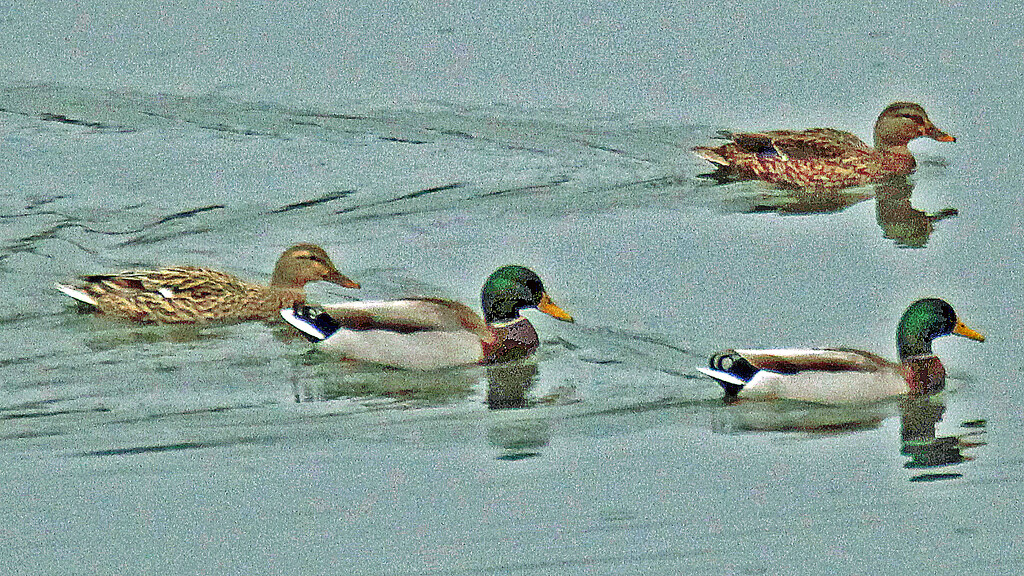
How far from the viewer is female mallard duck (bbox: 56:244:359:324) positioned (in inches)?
559

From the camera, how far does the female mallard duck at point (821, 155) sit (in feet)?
56.4

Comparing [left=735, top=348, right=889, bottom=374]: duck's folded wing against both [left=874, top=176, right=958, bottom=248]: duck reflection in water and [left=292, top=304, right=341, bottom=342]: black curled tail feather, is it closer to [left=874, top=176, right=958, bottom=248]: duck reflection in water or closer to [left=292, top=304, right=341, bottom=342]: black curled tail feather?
[left=292, top=304, right=341, bottom=342]: black curled tail feather

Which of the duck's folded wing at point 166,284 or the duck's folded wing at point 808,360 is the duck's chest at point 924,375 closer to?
the duck's folded wing at point 808,360

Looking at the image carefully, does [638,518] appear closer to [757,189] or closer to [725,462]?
[725,462]

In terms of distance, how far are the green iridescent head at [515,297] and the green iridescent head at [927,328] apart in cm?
200

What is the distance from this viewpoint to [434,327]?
1341 centimetres

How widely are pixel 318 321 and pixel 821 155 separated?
530 cm

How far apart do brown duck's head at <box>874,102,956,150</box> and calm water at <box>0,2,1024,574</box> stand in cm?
33

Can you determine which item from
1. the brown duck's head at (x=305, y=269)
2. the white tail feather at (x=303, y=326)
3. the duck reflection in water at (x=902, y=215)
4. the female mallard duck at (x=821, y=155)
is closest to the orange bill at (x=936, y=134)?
the female mallard duck at (x=821, y=155)

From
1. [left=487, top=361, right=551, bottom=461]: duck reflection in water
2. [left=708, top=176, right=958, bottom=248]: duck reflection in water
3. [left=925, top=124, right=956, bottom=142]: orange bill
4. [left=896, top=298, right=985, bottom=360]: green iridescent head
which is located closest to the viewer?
[left=487, top=361, right=551, bottom=461]: duck reflection in water

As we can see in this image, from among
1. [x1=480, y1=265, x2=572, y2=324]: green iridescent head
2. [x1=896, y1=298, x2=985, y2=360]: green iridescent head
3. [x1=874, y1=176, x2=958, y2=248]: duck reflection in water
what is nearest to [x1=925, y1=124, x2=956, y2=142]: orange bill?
[x1=874, y1=176, x2=958, y2=248]: duck reflection in water

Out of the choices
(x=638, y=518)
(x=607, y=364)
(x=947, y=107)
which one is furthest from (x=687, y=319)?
(x=947, y=107)

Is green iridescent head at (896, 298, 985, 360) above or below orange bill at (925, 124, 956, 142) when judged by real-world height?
below

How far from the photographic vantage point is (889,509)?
1094 cm
